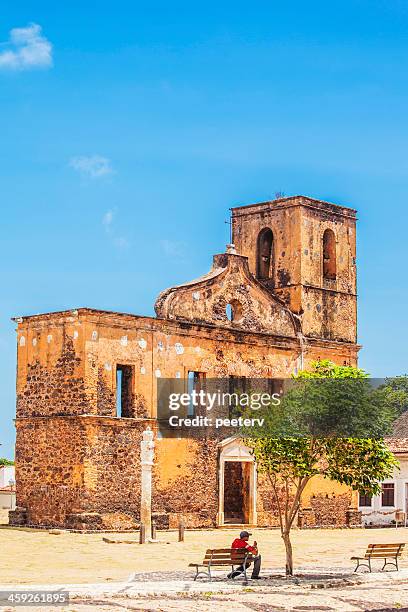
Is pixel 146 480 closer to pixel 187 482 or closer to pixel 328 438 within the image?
pixel 187 482

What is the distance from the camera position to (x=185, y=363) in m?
31.0

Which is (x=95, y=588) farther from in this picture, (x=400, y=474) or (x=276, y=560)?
(x=400, y=474)

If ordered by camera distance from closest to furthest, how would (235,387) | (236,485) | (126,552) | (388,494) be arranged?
1. (126,552)
2. (235,387)
3. (236,485)
4. (388,494)

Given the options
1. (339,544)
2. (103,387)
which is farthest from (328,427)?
(103,387)

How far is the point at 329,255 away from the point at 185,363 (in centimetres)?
746

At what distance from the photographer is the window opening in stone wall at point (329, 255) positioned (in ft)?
118

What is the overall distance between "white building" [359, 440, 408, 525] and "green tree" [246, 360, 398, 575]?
21.1m

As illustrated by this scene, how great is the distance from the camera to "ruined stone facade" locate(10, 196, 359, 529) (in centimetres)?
2873

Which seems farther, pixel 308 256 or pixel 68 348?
pixel 308 256

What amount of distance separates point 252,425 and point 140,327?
10538 mm

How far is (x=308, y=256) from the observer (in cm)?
3481

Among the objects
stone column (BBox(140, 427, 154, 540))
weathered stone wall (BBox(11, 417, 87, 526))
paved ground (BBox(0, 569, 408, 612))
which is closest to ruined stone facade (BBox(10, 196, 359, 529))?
weathered stone wall (BBox(11, 417, 87, 526))

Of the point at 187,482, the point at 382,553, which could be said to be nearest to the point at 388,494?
the point at 187,482

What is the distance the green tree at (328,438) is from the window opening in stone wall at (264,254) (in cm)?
1597
